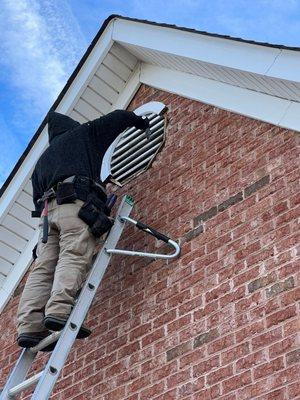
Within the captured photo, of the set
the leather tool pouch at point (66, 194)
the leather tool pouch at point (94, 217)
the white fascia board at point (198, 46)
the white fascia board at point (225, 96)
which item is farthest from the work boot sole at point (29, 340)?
the white fascia board at point (198, 46)

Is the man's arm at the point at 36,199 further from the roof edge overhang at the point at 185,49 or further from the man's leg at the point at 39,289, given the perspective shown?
the roof edge overhang at the point at 185,49

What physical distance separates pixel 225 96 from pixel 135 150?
114 centimetres

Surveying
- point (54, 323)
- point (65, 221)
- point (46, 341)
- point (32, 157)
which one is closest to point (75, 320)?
point (54, 323)

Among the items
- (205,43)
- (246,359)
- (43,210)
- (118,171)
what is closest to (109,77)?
(118,171)

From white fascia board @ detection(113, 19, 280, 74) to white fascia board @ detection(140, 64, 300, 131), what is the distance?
0.27m

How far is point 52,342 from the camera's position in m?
4.81

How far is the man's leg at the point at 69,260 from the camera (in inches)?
189

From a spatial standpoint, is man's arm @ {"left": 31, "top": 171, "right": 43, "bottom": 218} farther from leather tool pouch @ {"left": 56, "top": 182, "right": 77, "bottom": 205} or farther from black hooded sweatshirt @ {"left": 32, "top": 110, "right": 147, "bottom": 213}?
leather tool pouch @ {"left": 56, "top": 182, "right": 77, "bottom": 205}

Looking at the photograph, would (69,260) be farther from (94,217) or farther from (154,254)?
(154,254)

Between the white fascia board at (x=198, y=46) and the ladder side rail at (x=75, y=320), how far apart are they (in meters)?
1.24

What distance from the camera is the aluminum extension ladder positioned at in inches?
175

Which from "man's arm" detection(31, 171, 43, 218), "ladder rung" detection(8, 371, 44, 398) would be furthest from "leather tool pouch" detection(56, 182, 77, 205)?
"ladder rung" detection(8, 371, 44, 398)

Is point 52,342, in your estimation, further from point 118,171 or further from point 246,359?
point 118,171

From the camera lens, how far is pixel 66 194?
5.36m
